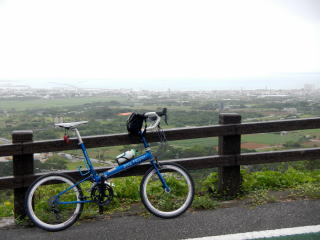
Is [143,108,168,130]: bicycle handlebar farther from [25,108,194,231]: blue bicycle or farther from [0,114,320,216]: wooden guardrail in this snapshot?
[0,114,320,216]: wooden guardrail

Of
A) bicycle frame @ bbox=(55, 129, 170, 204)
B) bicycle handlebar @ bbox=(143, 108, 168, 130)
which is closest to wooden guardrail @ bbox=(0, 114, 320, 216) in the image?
bicycle frame @ bbox=(55, 129, 170, 204)

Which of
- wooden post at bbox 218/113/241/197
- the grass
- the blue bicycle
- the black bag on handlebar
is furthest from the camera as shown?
wooden post at bbox 218/113/241/197

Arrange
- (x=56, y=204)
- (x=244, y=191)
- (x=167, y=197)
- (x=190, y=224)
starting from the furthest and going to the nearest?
(x=244, y=191) → (x=167, y=197) → (x=56, y=204) → (x=190, y=224)

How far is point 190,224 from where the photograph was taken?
4.60m

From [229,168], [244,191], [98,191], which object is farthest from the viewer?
[244,191]

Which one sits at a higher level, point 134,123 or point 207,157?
point 134,123

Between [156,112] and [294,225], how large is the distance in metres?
2.18

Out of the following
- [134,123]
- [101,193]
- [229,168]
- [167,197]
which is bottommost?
[167,197]

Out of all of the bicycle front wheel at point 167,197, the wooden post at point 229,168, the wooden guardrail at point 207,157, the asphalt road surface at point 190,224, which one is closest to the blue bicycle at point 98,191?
the bicycle front wheel at point 167,197

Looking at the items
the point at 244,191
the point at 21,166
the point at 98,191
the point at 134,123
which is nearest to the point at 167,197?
the point at 98,191

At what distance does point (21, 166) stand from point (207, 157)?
262 centimetres

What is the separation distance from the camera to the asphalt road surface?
14.2 feet

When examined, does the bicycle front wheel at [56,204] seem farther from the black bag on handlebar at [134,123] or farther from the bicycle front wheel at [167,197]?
the black bag on handlebar at [134,123]

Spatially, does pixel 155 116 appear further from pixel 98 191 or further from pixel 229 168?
pixel 229 168
